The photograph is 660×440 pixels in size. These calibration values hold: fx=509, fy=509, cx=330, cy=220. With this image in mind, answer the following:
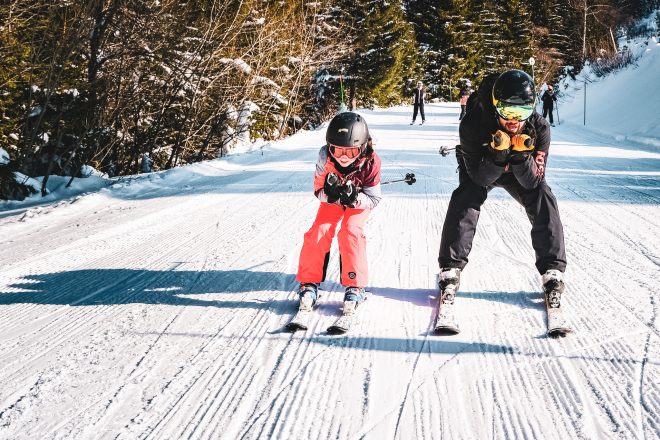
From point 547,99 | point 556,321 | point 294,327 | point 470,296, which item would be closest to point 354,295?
point 294,327

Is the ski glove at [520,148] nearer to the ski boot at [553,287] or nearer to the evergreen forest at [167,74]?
the ski boot at [553,287]

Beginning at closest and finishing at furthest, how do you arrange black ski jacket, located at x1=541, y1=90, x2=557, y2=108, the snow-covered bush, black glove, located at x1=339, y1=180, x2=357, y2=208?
black glove, located at x1=339, y1=180, x2=357, y2=208
the snow-covered bush
black ski jacket, located at x1=541, y1=90, x2=557, y2=108

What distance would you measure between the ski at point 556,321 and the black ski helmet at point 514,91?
4.20ft

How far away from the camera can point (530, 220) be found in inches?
141

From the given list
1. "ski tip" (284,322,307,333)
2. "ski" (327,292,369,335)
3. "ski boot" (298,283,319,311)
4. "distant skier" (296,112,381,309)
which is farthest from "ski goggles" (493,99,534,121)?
"ski tip" (284,322,307,333)

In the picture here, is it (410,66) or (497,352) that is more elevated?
(410,66)

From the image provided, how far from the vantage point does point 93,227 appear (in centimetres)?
583

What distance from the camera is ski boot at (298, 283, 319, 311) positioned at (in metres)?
3.39

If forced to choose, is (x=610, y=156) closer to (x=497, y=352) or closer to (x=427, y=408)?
(x=497, y=352)

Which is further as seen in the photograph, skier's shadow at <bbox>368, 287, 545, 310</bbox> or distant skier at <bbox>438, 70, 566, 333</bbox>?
skier's shadow at <bbox>368, 287, 545, 310</bbox>

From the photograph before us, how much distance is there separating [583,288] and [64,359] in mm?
3466

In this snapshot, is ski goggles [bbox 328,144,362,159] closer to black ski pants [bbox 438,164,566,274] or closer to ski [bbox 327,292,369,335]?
black ski pants [bbox 438,164,566,274]

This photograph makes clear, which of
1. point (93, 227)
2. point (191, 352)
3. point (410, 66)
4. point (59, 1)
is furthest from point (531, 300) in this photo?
point (410, 66)

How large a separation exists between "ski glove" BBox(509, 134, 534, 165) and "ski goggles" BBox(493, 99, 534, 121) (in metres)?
0.12
